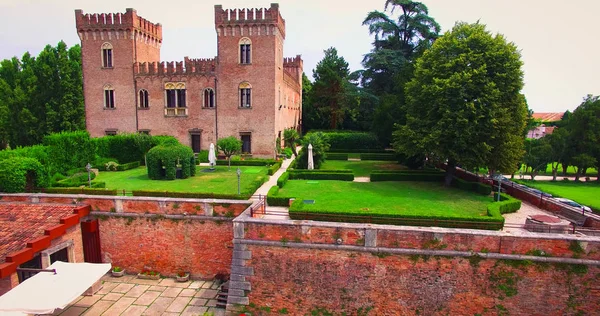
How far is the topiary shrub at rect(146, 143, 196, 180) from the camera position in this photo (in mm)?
23094

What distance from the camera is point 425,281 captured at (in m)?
12.0

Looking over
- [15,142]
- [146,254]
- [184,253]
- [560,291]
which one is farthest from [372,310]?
[15,142]

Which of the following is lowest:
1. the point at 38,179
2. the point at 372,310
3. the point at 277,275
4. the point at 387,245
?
the point at 372,310

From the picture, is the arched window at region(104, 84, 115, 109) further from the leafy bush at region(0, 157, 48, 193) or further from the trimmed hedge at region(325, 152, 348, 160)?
the trimmed hedge at region(325, 152, 348, 160)

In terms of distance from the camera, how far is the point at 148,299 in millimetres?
13922

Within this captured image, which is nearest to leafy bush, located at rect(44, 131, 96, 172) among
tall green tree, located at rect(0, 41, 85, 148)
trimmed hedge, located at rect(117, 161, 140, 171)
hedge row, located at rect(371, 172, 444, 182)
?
trimmed hedge, located at rect(117, 161, 140, 171)

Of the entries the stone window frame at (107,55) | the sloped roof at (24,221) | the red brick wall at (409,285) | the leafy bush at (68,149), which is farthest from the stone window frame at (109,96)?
the red brick wall at (409,285)

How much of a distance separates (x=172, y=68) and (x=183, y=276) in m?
22.1

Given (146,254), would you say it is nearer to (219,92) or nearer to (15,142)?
(219,92)

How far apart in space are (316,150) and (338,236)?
46.7 feet

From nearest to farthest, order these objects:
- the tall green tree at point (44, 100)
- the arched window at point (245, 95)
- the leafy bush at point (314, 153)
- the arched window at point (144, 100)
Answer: the leafy bush at point (314, 153), the arched window at point (245, 95), the arched window at point (144, 100), the tall green tree at point (44, 100)

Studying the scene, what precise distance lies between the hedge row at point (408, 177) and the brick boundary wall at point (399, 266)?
466 inches

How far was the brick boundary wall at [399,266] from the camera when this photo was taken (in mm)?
11438

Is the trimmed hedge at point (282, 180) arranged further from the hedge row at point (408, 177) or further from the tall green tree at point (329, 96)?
the tall green tree at point (329, 96)
